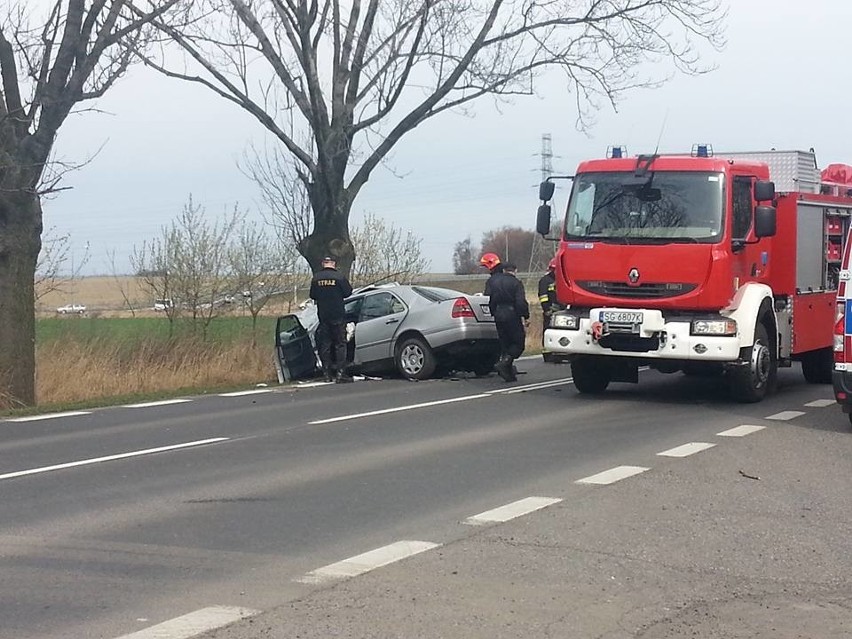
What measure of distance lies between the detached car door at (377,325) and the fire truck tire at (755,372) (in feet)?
18.7

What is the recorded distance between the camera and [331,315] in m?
18.3

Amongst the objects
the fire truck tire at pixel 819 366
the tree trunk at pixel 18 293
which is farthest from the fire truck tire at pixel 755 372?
the tree trunk at pixel 18 293

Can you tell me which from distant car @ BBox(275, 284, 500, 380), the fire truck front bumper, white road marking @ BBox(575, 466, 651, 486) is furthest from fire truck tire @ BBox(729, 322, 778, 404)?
white road marking @ BBox(575, 466, 651, 486)

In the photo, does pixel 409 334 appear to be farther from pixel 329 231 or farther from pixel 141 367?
pixel 329 231

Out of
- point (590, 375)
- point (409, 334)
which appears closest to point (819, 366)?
point (590, 375)

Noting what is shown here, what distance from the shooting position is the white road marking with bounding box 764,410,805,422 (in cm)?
1355

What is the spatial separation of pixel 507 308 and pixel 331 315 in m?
2.61

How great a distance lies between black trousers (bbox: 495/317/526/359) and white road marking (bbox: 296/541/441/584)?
34.6 feet

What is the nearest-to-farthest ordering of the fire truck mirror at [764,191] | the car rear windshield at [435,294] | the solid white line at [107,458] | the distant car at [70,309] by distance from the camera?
the solid white line at [107,458] → the fire truck mirror at [764,191] → the car rear windshield at [435,294] → the distant car at [70,309]

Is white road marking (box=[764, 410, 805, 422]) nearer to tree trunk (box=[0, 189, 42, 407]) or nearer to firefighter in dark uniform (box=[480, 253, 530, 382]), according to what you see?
firefighter in dark uniform (box=[480, 253, 530, 382])

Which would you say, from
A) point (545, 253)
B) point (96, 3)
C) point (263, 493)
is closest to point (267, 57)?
point (96, 3)

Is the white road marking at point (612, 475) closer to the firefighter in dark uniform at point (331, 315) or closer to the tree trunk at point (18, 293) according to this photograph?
the firefighter in dark uniform at point (331, 315)

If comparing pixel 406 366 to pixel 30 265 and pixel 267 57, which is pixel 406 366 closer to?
pixel 30 265

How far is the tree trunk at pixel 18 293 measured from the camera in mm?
15992
